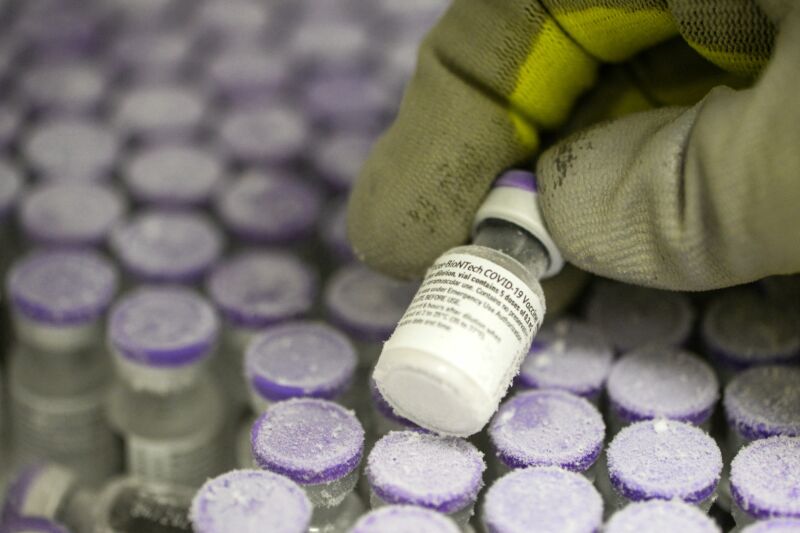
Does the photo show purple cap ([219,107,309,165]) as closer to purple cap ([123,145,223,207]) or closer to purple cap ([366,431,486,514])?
purple cap ([123,145,223,207])

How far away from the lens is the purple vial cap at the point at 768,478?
1.77 feet

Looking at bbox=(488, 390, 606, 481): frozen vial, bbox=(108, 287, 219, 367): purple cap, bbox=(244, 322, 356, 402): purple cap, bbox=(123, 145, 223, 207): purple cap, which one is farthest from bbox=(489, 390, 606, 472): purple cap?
bbox=(123, 145, 223, 207): purple cap

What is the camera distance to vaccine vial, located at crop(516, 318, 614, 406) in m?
0.66

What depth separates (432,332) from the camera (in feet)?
1.71

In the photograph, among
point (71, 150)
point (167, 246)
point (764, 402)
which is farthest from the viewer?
point (71, 150)

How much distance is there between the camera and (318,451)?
0.58 meters

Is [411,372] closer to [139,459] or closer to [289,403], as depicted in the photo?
[289,403]

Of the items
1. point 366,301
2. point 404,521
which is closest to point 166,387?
point 366,301

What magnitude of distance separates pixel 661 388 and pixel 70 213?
1.60ft

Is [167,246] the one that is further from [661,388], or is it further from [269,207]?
[661,388]

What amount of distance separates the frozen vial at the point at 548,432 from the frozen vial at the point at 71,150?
469 mm

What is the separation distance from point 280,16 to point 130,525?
2.21ft

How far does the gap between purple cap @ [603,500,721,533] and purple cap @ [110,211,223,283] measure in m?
0.40

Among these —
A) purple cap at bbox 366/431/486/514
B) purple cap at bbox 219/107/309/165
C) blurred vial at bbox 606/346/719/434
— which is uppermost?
purple cap at bbox 366/431/486/514
